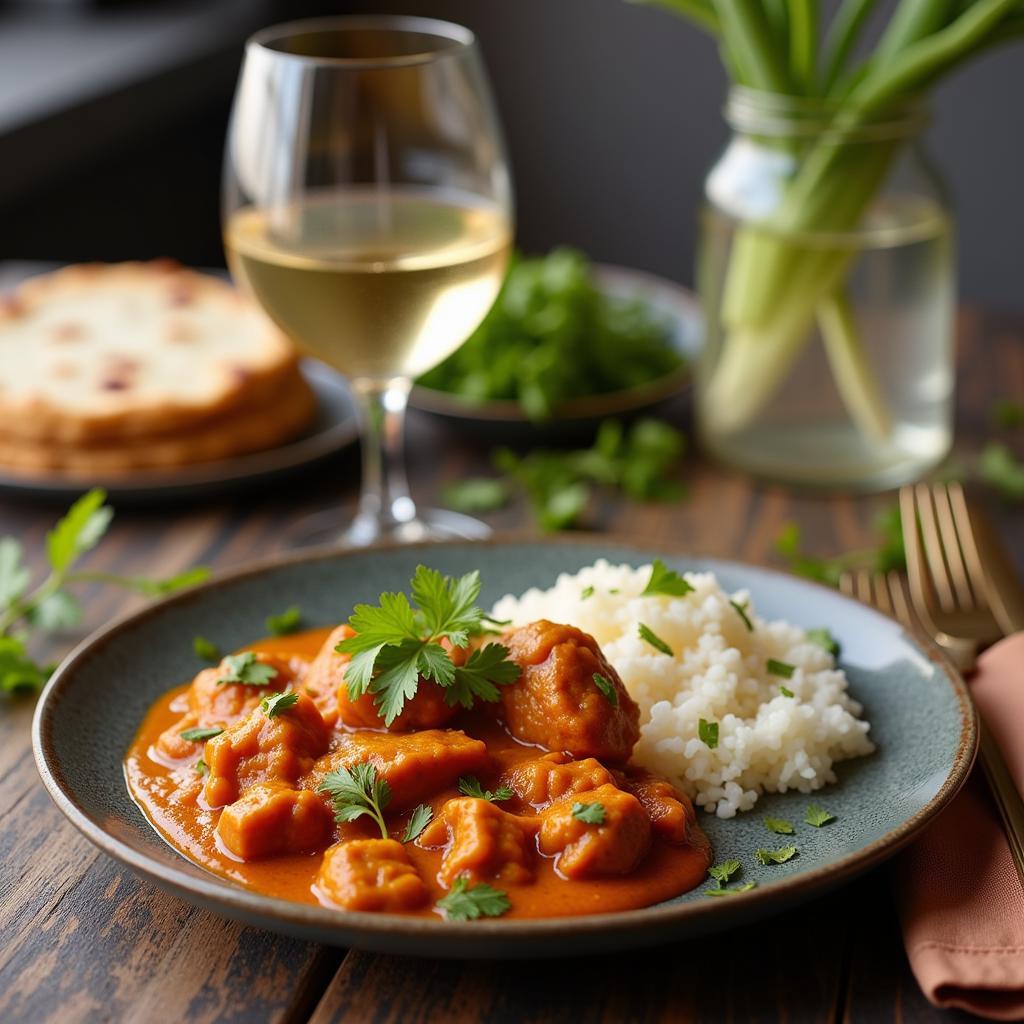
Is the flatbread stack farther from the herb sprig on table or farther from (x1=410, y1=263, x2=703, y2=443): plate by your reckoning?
the herb sprig on table

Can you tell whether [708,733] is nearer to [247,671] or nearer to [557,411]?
[247,671]

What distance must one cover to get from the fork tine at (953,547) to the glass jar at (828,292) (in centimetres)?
34

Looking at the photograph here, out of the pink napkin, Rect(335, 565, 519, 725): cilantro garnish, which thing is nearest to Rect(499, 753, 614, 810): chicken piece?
Rect(335, 565, 519, 725): cilantro garnish

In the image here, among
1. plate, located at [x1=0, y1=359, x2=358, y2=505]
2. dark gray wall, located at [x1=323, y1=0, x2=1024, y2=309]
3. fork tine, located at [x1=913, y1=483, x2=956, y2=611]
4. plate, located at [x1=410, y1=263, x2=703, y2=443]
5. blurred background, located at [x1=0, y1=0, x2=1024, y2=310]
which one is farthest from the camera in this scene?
dark gray wall, located at [x1=323, y1=0, x2=1024, y2=309]

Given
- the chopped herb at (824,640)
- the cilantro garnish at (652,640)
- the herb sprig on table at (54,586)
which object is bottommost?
the herb sprig on table at (54,586)

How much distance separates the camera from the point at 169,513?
117 inches

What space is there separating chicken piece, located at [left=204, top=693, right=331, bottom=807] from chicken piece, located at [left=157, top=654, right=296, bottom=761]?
0.36ft

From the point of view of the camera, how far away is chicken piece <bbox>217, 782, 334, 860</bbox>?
61.4 inches

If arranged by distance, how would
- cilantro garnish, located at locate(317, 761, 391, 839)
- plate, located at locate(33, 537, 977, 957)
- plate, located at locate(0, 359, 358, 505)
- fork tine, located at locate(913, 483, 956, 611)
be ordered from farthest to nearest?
plate, located at locate(0, 359, 358, 505) < fork tine, located at locate(913, 483, 956, 611) < cilantro garnish, located at locate(317, 761, 391, 839) < plate, located at locate(33, 537, 977, 957)

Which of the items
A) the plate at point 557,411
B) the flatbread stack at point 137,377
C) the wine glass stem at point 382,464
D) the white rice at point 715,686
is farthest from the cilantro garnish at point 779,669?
the flatbread stack at point 137,377

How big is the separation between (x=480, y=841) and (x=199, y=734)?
47cm

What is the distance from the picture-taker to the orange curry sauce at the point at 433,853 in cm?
151

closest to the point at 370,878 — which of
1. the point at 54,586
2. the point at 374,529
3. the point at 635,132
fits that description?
the point at 54,586

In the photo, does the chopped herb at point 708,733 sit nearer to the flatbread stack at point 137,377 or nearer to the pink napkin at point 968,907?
the pink napkin at point 968,907
